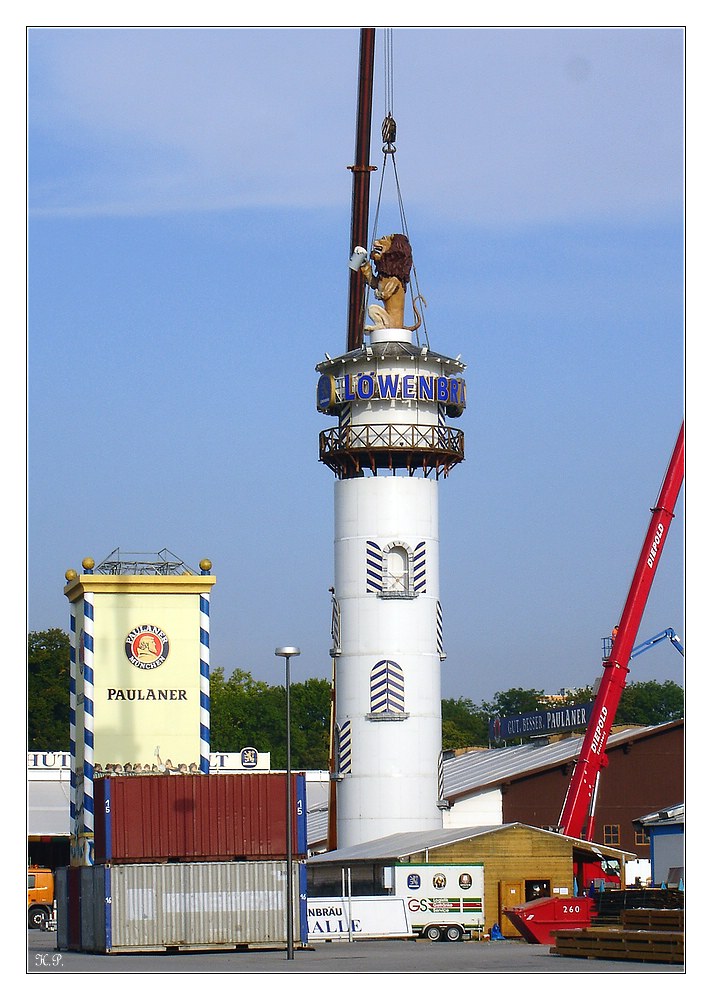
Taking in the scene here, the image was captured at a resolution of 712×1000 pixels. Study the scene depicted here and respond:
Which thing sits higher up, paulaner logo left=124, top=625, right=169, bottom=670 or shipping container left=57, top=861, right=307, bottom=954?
paulaner logo left=124, top=625, right=169, bottom=670

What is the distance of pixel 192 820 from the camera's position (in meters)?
49.2

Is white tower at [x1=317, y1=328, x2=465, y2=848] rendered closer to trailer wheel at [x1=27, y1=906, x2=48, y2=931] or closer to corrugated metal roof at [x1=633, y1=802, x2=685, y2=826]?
corrugated metal roof at [x1=633, y1=802, x2=685, y2=826]

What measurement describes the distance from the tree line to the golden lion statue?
65155mm

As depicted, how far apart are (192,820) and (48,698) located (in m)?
83.5

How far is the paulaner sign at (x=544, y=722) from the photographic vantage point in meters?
96.4

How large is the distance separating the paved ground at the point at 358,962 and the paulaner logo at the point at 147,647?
14.3 meters

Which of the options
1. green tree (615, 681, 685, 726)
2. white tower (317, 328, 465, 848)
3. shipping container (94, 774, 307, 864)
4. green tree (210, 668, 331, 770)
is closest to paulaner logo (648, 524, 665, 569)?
white tower (317, 328, 465, 848)

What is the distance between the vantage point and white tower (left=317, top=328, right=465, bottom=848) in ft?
224

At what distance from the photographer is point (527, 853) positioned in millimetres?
58375

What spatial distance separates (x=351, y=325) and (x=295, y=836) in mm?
33689

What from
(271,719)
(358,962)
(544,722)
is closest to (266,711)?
(271,719)

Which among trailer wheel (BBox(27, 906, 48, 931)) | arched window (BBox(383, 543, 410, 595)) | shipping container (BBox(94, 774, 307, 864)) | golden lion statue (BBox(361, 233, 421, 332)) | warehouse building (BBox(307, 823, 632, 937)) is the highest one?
golden lion statue (BBox(361, 233, 421, 332))

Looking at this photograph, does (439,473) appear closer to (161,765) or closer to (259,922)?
(161,765)

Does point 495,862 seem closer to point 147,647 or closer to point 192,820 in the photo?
point 192,820
